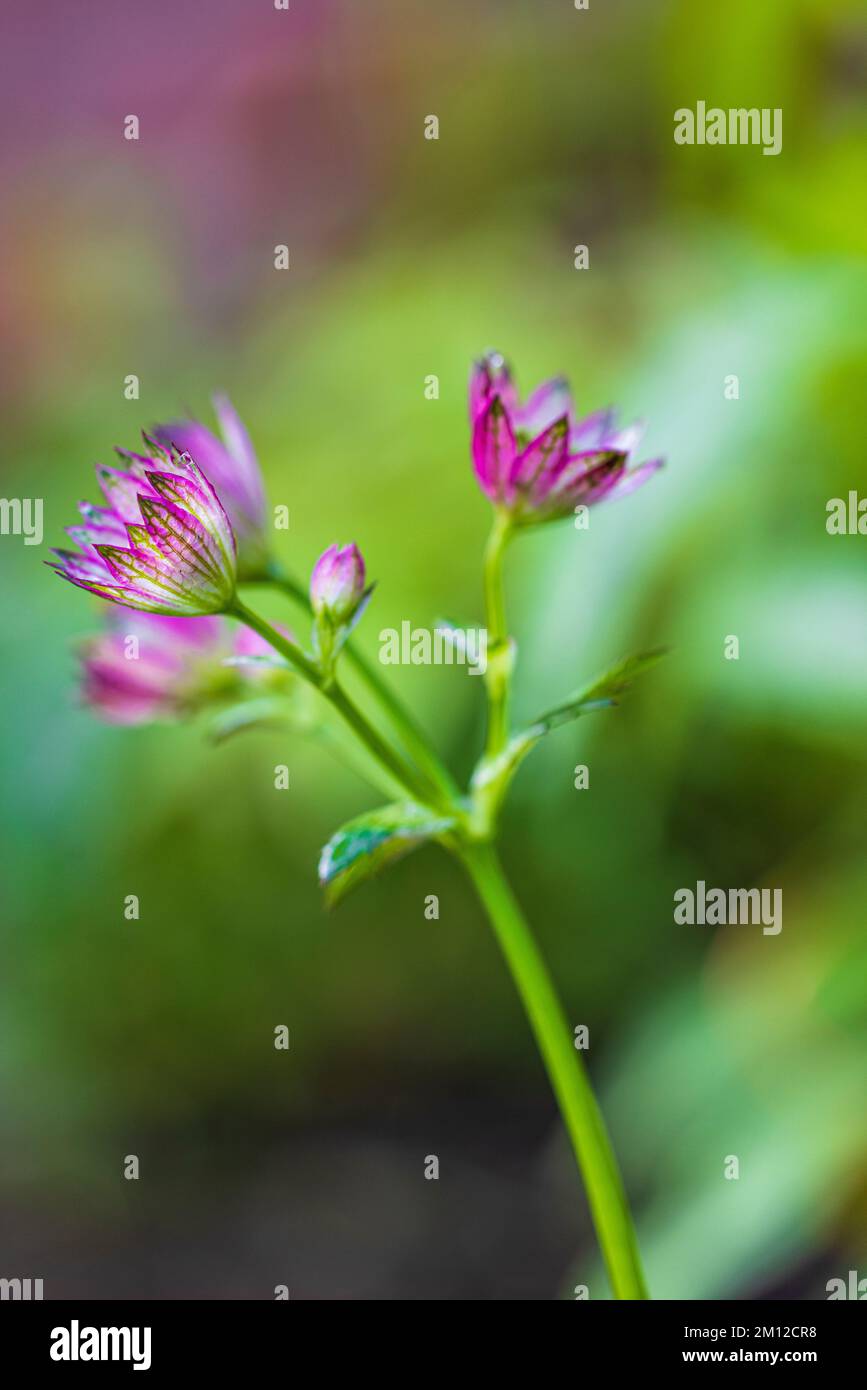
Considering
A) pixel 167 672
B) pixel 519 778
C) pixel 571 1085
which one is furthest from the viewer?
pixel 519 778

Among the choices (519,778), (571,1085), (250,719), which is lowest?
(571,1085)

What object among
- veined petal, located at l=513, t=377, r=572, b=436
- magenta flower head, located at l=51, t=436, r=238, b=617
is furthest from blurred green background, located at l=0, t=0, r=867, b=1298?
magenta flower head, located at l=51, t=436, r=238, b=617

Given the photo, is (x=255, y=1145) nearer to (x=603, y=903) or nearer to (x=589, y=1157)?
(x=603, y=903)

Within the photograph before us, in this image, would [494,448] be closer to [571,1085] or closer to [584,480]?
[584,480]

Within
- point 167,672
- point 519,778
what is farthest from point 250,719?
point 519,778

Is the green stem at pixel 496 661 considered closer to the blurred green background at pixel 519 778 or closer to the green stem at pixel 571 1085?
the green stem at pixel 571 1085

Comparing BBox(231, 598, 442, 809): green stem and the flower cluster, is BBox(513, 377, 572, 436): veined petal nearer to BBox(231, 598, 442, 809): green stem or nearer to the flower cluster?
the flower cluster

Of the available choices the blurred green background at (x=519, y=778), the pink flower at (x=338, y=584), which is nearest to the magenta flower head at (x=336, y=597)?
the pink flower at (x=338, y=584)
